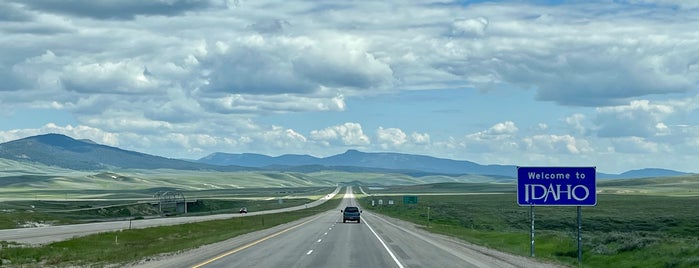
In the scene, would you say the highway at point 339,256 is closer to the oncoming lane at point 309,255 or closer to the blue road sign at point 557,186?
the oncoming lane at point 309,255

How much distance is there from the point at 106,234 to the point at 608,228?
52.0m

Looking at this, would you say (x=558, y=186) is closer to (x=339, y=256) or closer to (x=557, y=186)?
(x=557, y=186)

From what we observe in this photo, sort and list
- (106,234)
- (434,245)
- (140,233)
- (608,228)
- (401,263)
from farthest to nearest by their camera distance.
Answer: (608,228)
(140,233)
(106,234)
(434,245)
(401,263)

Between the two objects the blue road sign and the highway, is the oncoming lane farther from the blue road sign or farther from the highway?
the blue road sign

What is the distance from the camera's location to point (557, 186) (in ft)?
110

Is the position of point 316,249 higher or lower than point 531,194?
lower

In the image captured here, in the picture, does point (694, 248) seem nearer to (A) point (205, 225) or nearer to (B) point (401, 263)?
(B) point (401, 263)

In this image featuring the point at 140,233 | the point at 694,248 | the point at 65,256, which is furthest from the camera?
the point at 140,233

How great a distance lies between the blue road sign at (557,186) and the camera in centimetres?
3309

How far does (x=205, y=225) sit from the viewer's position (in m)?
78.1

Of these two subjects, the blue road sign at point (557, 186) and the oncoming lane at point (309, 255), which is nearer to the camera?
the oncoming lane at point (309, 255)

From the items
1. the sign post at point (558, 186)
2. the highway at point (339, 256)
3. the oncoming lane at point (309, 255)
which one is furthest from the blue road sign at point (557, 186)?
the oncoming lane at point (309, 255)

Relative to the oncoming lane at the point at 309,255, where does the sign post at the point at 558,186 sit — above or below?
above

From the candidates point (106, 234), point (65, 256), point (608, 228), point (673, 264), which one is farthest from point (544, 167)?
point (608, 228)
